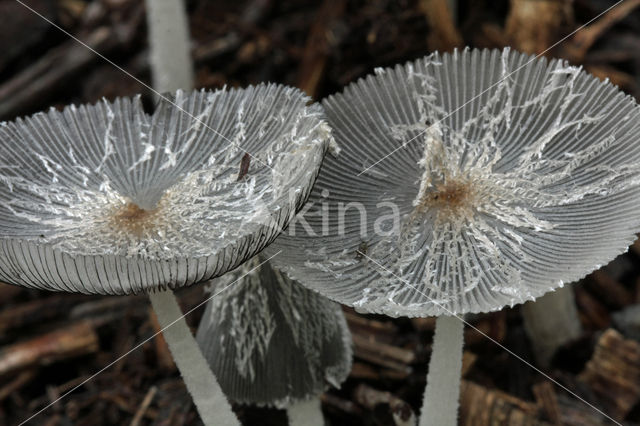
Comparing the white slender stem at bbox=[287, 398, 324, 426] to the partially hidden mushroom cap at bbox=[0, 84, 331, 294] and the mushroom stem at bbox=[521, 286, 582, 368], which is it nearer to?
the partially hidden mushroom cap at bbox=[0, 84, 331, 294]

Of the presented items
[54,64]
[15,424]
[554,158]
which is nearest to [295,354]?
[554,158]

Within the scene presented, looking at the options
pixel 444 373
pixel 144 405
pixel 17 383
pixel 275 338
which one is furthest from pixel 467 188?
pixel 17 383

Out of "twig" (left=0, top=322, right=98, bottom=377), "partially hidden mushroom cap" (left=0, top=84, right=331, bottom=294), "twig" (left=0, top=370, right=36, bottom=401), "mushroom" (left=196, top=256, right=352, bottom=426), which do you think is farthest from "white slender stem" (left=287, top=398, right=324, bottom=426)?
"twig" (left=0, top=370, right=36, bottom=401)

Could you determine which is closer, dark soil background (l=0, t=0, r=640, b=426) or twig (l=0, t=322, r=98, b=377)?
dark soil background (l=0, t=0, r=640, b=426)

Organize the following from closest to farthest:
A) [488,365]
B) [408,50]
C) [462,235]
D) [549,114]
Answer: [462,235]
[549,114]
[488,365]
[408,50]

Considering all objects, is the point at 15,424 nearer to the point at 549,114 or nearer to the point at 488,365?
the point at 488,365

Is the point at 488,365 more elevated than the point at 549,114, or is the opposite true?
the point at 549,114
